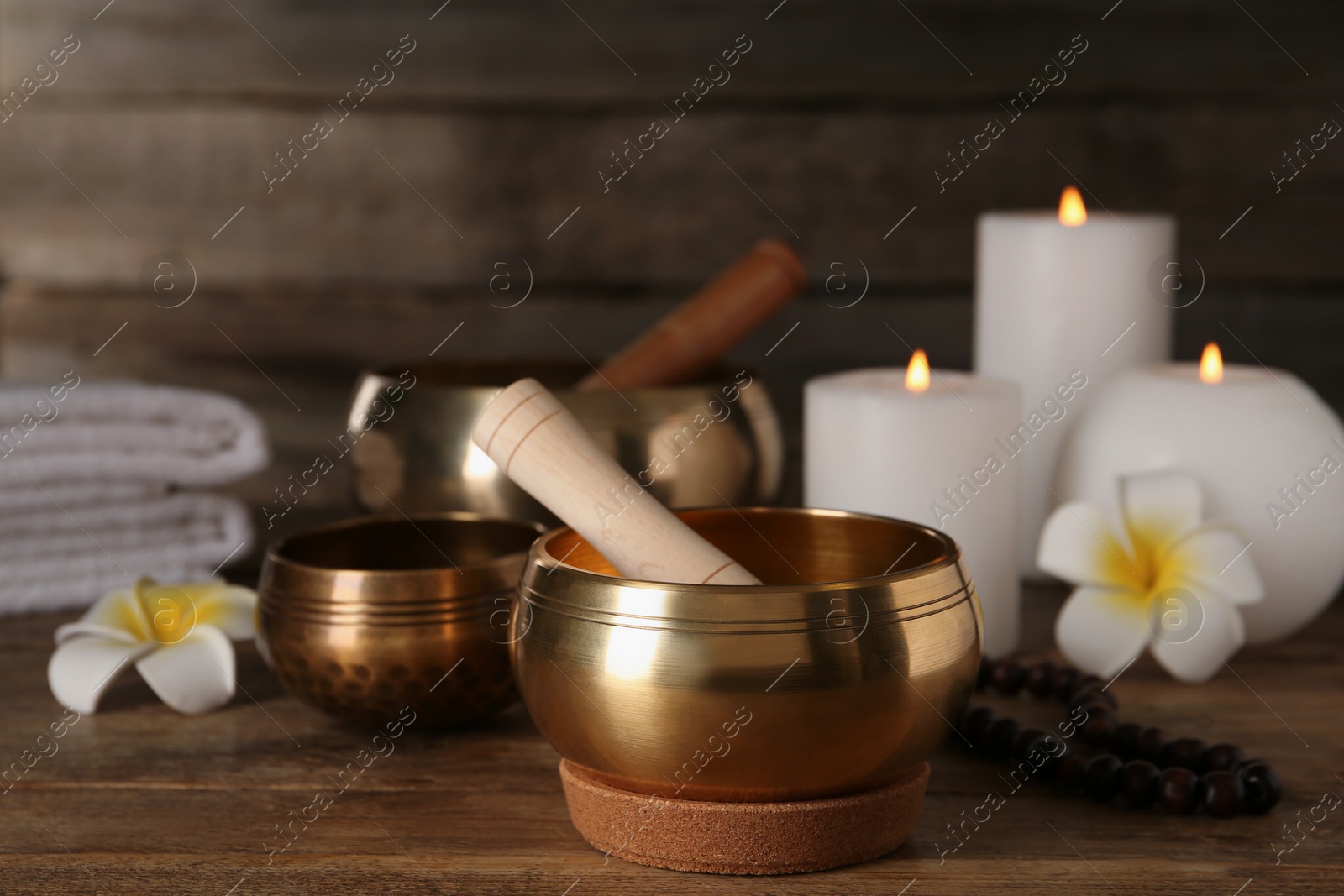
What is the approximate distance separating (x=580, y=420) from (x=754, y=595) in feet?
1.17

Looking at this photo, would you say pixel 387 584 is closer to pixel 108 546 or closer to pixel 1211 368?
pixel 108 546

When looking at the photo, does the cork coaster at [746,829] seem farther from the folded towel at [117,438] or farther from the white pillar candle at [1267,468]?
the folded towel at [117,438]

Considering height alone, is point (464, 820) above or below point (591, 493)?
below

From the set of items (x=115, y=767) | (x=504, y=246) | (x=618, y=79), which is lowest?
(x=115, y=767)

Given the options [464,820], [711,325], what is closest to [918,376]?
[711,325]

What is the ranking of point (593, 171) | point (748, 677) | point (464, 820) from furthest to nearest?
point (593, 171) → point (464, 820) → point (748, 677)

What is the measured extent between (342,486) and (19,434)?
339mm

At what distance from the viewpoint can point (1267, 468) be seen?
0.83 meters

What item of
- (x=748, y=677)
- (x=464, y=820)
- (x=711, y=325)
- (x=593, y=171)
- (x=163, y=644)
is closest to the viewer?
(x=748, y=677)

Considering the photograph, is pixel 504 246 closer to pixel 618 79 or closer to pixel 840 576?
pixel 618 79

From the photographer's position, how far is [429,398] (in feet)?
2.84

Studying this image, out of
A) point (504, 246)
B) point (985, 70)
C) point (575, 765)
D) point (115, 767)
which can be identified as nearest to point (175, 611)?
point (115, 767)

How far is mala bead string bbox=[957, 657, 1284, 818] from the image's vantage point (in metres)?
0.60


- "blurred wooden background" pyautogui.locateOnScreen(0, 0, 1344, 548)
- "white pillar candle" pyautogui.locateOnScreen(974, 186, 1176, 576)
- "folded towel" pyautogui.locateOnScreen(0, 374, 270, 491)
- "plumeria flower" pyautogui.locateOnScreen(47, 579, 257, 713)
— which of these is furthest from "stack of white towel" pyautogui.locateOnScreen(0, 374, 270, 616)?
"white pillar candle" pyautogui.locateOnScreen(974, 186, 1176, 576)
